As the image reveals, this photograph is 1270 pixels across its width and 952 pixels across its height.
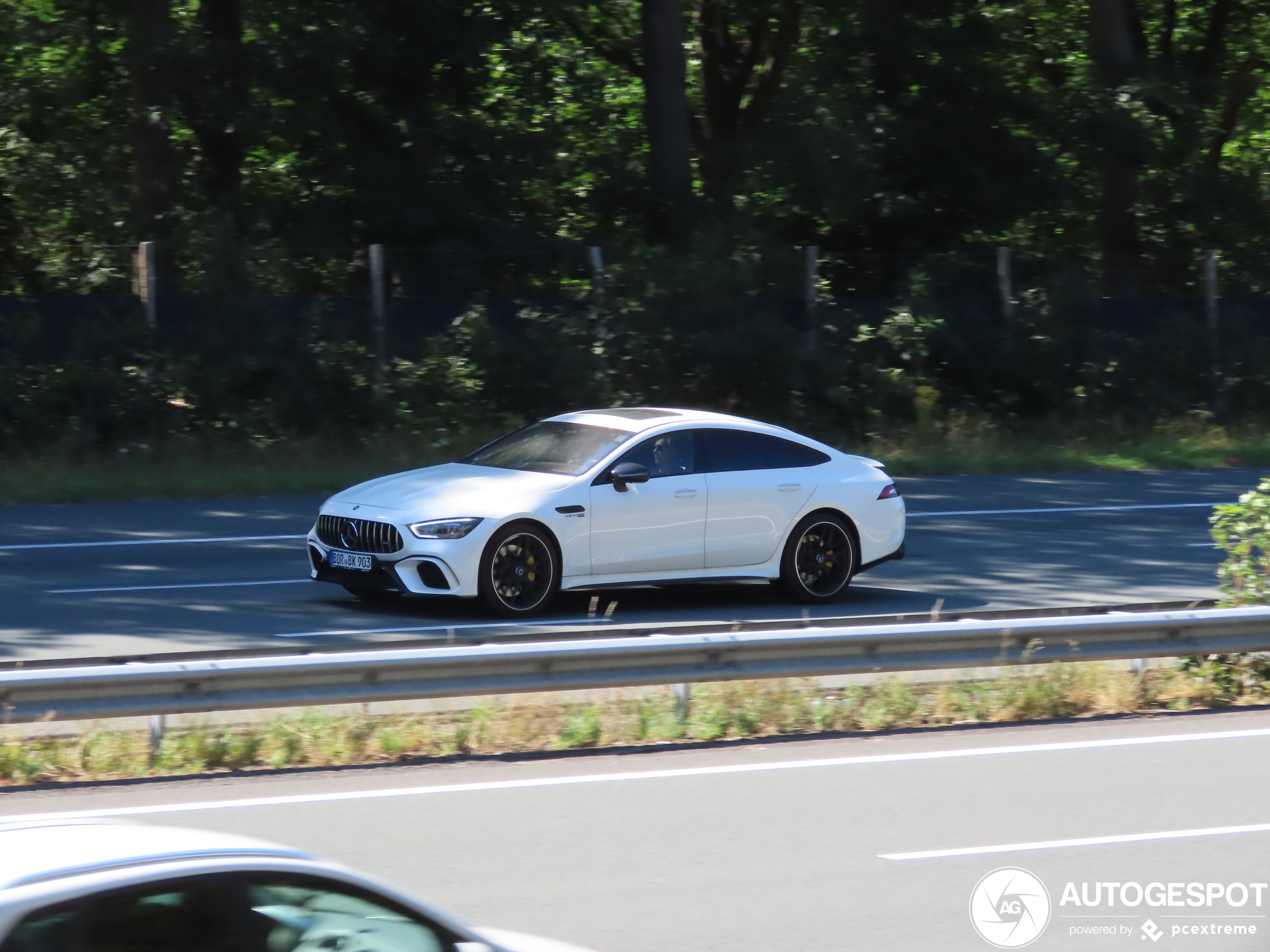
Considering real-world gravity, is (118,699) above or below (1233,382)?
below

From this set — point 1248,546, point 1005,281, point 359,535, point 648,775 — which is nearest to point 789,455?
point 359,535

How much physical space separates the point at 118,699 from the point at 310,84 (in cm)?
2083

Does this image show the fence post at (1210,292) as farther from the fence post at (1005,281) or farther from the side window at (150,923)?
the side window at (150,923)

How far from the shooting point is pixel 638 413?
43.5 feet

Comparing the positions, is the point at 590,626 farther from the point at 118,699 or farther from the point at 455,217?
the point at 455,217

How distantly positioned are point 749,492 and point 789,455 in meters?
0.56

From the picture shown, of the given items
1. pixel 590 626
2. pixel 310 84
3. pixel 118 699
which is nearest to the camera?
pixel 118 699

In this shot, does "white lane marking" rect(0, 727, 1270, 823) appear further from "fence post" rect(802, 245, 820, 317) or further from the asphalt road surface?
"fence post" rect(802, 245, 820, 317)

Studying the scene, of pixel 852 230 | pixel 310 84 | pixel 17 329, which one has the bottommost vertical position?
pixel 17 329

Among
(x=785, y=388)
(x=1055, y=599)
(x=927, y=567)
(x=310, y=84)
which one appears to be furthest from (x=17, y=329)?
(x=1055, y=599)

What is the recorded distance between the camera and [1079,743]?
28.7 ft

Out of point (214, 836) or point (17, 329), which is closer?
point (214, 836)

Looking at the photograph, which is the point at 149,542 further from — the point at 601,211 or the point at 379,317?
the point at 601,211

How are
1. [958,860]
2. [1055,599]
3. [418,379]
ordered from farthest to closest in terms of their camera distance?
1. [418,379]
2. [1055,599]
3. [958,860]
